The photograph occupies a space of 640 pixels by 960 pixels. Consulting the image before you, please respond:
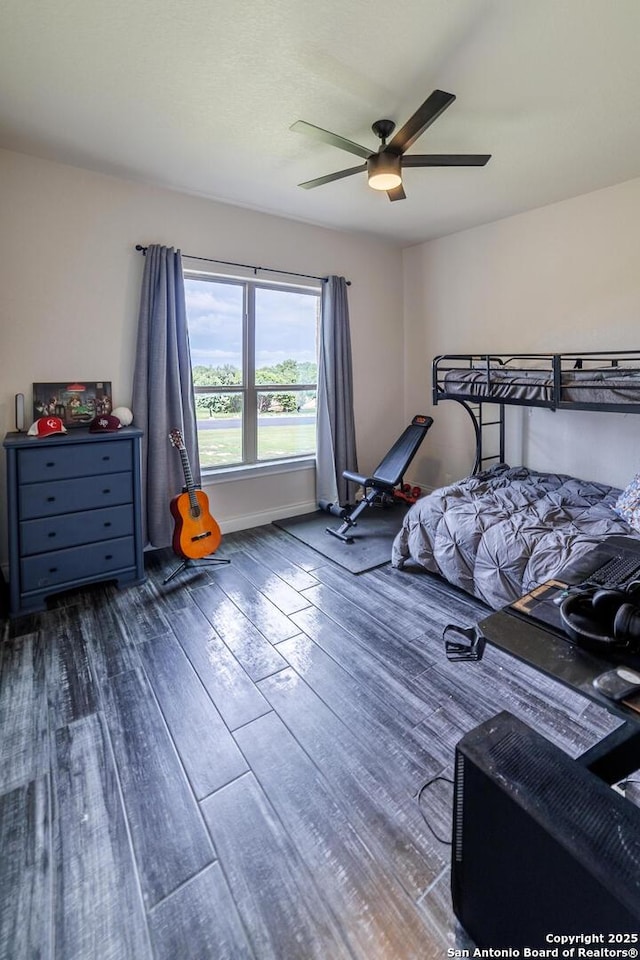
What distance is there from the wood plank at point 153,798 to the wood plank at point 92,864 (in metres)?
0.04

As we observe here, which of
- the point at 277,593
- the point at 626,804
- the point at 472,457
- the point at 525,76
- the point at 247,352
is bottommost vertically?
the point at 277,593

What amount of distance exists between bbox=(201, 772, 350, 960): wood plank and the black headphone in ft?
3.23

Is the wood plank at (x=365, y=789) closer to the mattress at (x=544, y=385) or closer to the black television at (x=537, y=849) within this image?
the black television at (x=537, y=849)

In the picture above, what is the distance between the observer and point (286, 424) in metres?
4.29

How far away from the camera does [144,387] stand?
3.24 m

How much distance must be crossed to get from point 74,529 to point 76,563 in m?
0.22

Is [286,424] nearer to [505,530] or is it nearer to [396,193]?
[396,193]

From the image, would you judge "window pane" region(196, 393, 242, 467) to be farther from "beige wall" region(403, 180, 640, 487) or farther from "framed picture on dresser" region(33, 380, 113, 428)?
"beige wall" region(403, 180, 640, 487)

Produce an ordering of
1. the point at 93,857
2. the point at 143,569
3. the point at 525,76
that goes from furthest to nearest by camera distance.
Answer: the point at 143,569 < the point at 525,76 < the point at 93,857

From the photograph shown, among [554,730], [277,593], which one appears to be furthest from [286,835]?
[277,593]

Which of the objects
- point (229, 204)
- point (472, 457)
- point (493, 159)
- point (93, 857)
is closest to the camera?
point (93, 857)

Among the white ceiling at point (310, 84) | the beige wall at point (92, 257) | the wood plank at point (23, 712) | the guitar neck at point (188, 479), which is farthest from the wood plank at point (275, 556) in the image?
the white ceiling at point (310, 84)

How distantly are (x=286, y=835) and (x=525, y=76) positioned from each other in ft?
10.3

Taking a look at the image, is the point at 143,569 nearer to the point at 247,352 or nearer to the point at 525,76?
the point at 247,352
